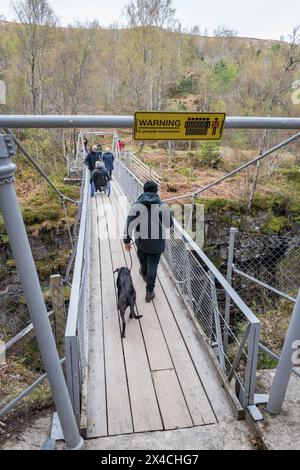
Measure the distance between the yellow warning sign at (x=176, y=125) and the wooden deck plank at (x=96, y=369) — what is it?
2.23m

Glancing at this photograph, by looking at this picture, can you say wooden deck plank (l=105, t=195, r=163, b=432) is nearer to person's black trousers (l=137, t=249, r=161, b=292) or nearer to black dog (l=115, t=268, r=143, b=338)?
black dog (l=115, t=268, r=143, b=338)

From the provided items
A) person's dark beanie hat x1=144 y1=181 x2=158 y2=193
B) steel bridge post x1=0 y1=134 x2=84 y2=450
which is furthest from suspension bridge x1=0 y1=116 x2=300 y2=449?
person's dark beanie hat x1=144 y1=181 x2=158 y2=193

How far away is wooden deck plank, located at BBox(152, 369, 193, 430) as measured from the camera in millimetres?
2666

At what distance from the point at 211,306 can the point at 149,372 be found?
0.91 metres

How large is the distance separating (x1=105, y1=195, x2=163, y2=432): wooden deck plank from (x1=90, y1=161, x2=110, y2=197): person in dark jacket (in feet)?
20.4

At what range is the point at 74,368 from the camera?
2389mm

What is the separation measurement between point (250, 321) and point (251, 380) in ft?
1.66

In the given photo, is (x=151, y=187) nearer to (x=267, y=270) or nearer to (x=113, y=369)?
(x=113, y=369)

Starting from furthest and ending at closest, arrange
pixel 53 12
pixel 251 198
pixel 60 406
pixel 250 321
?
pixel 53 12 < pixel 251 198 < pixel 250 321 < pixel 60 406

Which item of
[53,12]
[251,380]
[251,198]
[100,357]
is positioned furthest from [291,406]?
[53,12]

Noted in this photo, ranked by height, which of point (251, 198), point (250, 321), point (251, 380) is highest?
point (250, 321)

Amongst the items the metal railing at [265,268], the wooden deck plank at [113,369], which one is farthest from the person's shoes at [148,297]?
the metal railing at [265,268]

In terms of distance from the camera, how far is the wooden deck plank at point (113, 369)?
2669 millimetres
